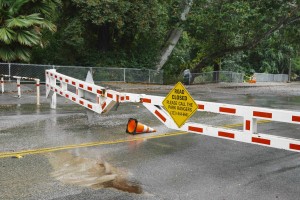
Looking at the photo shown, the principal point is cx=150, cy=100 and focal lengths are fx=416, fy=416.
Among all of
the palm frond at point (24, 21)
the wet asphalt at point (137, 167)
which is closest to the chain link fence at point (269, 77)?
the palm frond at point (24, 21)

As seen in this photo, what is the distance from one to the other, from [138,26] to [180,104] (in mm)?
19355

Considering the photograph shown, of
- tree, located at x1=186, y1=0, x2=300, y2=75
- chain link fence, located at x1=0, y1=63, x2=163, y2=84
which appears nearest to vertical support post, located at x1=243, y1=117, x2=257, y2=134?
chain link fence, located at x1=0, y1=63, x2=163, y2=84

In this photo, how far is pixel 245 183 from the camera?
6223 mm

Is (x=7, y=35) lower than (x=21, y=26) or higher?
lower

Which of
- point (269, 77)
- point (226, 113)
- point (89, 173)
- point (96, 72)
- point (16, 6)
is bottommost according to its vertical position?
point (89, 173)

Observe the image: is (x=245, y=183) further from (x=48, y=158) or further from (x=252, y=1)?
(x=252, y=1)

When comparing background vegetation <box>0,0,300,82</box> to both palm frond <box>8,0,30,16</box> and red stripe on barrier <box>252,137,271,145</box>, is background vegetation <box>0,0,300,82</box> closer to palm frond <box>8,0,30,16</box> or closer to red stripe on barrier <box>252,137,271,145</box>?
palm frond <box>8,0,30,16</box>

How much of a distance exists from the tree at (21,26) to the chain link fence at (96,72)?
1.40 meters

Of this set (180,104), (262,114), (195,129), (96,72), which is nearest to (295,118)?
(262,114)

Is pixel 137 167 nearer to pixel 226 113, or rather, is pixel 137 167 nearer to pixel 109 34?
pixel 226 113

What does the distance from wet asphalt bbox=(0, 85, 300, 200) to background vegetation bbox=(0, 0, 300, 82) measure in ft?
41.6

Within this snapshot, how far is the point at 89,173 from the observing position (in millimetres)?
6543

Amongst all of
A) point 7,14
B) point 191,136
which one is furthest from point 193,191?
point 7,14

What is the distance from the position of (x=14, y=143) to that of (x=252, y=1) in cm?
2461
